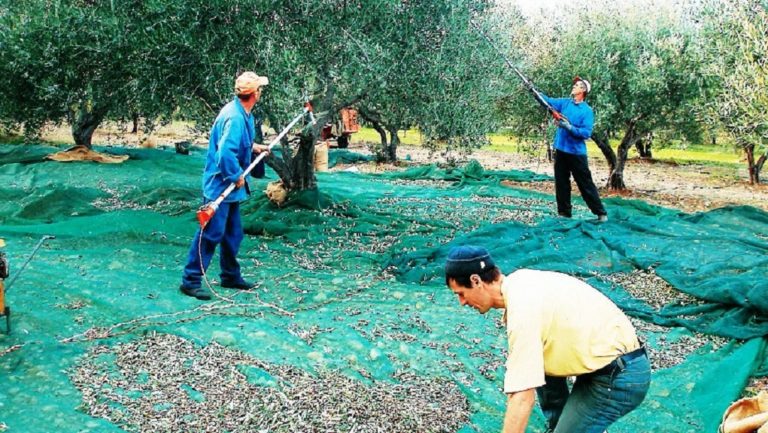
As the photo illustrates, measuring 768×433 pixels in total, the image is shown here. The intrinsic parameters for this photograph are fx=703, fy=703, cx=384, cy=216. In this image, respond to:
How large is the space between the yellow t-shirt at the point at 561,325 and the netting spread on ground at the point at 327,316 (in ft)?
4.87

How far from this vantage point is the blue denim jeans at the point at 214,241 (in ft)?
20.0

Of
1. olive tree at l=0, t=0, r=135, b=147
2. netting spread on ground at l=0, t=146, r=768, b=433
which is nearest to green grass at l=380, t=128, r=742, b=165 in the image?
netting spread on ground at l=0, t=146, r=768, b=433

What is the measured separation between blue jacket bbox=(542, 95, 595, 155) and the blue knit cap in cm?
734

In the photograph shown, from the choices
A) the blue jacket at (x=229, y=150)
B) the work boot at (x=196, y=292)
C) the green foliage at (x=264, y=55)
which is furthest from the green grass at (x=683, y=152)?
the work boot at (x=196, y=292)

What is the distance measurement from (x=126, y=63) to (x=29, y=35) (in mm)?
1189

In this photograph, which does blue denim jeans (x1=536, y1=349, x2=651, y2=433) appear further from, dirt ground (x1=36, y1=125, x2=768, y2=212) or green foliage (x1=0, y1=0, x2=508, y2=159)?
dirt ground (x1=36, y1=125, x2=768, y2=212)

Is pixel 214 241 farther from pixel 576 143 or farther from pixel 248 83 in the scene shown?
pixel 576 143

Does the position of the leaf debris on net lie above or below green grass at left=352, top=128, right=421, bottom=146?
below

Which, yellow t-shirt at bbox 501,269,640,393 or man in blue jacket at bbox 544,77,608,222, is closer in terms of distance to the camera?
yellow t-shirt at bbox 501,269,640,393

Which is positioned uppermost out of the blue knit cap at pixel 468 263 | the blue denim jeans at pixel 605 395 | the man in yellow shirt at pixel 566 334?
the blue knit cap at pixel 468 263

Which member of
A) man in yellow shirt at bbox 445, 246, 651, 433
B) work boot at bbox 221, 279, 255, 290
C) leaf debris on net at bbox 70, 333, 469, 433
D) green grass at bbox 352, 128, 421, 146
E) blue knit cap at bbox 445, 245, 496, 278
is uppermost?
green grass at bbox 352, 128, 421, 146

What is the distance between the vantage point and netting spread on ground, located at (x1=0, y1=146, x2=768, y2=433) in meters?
4.25

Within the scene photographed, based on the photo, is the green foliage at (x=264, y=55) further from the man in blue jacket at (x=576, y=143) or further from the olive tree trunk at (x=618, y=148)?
the olive tree trunk at (x=618, y=148)

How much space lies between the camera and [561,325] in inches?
110
